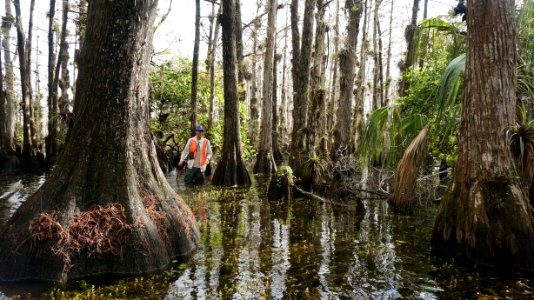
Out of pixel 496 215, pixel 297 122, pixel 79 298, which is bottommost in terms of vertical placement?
pixel 79 298

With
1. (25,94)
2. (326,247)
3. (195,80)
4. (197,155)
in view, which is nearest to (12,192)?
(197,155)

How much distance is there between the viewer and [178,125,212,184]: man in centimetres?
1120

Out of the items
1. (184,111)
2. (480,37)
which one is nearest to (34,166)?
(184,111)

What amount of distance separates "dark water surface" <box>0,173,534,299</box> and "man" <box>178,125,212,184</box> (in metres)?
3.38

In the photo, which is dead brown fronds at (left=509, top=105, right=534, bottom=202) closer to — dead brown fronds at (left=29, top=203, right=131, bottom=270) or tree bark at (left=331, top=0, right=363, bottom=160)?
dead brown fronds at (left=29, top=203, right=131, bottom=270)

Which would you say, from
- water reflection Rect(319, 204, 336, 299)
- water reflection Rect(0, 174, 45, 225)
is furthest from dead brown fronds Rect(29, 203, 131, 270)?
water reflection Rect(0, 174, 45, 225)

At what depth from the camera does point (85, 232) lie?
14.8 feet

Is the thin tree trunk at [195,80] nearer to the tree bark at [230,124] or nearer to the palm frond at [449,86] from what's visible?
the tree bark at [230,124]

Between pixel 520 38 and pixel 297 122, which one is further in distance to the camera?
pixel 297 122

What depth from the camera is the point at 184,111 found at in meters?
19.5

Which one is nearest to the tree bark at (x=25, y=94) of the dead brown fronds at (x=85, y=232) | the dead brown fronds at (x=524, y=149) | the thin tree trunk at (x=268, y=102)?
the thin tree trunk at (x=268, y=102)

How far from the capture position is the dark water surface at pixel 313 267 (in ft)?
13.8

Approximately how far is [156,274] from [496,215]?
3.99 meters

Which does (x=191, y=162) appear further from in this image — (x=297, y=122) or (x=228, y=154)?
(x=297, y=122)
